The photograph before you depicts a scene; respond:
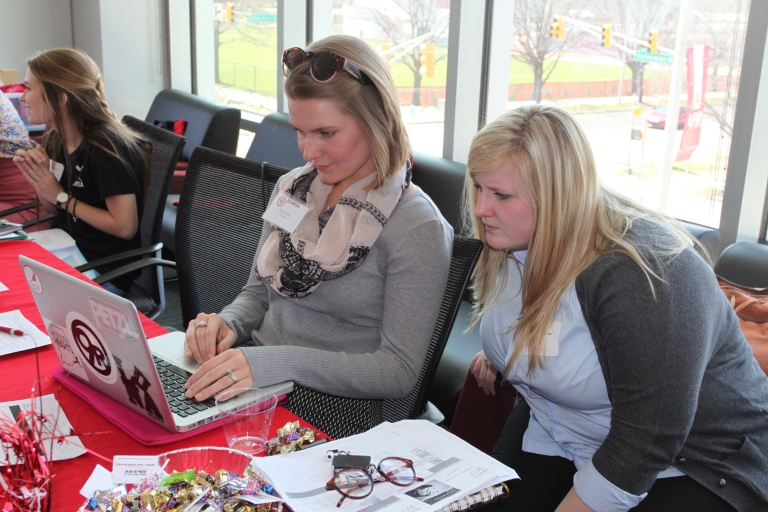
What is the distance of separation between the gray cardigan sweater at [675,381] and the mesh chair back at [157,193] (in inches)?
59.9

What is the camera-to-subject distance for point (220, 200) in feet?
6.29

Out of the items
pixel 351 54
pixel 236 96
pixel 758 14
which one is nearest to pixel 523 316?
pixel 351 54

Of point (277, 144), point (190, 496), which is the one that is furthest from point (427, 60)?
point (190, 496)

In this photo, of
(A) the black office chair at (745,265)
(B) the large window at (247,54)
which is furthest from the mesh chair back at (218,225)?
(B) the large window at (247,54)

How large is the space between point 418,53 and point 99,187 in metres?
1.91

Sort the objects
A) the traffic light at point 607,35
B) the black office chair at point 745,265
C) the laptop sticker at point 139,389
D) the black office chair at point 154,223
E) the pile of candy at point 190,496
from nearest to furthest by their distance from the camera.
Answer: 1. the pile of candy at point 190,496
2. the laptop sticker at point 139,389
3. the black office chair at point 745,265
4. the black office chair at point 154,223
5. the traffic light at point 607,35

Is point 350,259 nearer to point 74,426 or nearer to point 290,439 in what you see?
point 290,439

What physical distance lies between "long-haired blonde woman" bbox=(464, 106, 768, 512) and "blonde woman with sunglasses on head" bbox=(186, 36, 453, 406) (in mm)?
170

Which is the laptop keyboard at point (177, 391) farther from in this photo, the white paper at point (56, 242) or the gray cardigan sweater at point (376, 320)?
the white paper at point (56, 242)

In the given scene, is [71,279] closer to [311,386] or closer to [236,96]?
[311,386]

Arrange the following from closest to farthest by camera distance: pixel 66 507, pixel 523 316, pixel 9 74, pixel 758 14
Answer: pixel 66 507 → pixel 523 316 → pixel 758 14 → pixel 9 74

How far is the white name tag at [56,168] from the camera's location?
8.25 ft

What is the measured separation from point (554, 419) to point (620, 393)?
0.25 meters

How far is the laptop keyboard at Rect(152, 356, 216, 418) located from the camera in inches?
45.6
